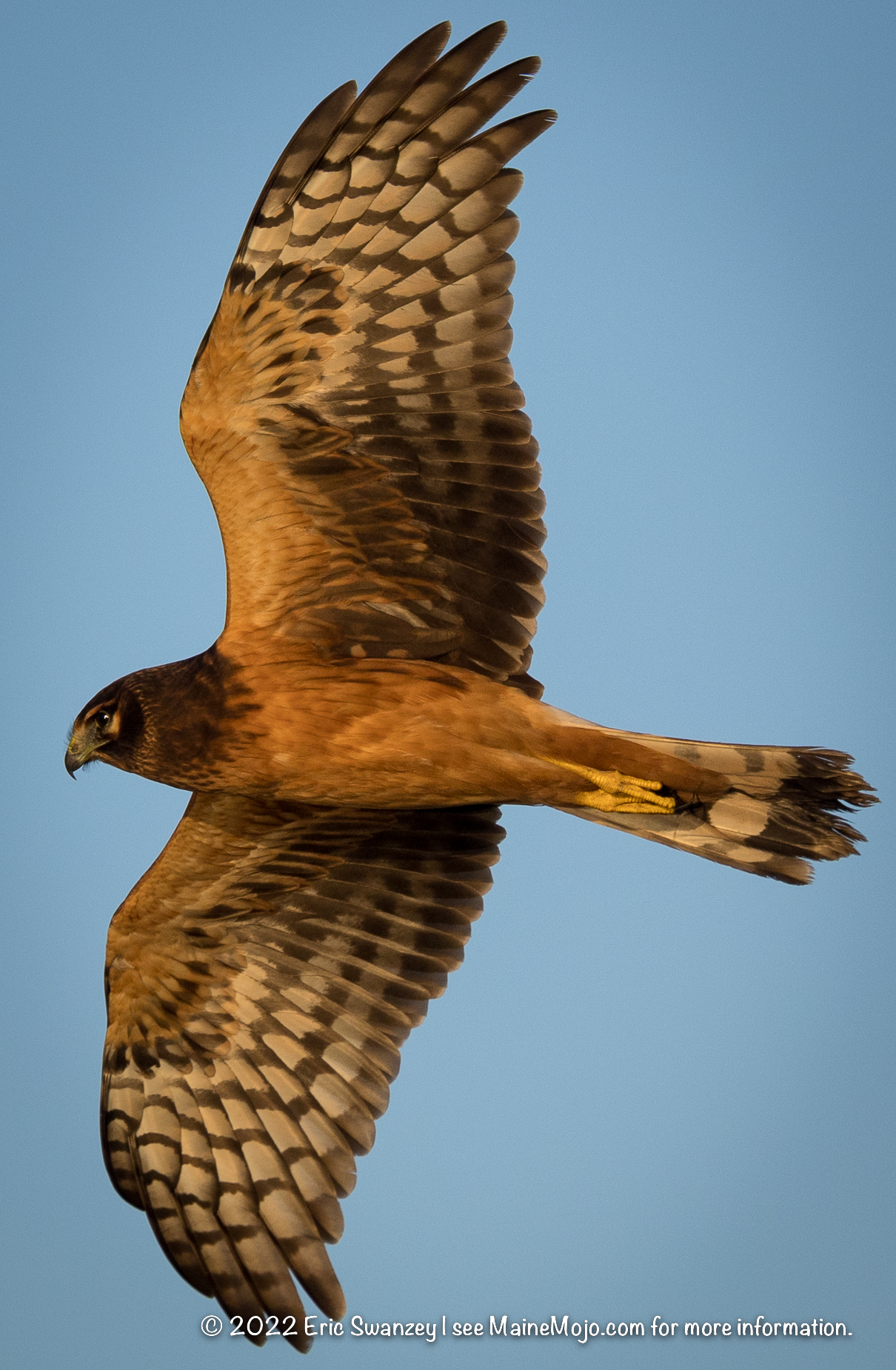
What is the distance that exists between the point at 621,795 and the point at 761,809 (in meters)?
0.63

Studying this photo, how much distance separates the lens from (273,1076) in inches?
279

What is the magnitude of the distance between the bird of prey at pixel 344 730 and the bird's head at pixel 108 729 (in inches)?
0.5

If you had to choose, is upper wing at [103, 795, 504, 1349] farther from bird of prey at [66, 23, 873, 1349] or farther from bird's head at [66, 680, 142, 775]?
bird's head at [66, 680, 142, 775]

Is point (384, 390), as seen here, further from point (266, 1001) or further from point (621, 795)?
point (266, 1001)

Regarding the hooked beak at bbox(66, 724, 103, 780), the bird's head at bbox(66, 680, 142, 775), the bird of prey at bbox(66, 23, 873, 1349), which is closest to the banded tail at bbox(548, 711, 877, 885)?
the bird of prey at bbox(66, 23, 873, 1349)

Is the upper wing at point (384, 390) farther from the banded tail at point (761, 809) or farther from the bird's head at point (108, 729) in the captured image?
the banded tail at point (761, 809)

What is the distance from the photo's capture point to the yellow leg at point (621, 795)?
617 centimetres

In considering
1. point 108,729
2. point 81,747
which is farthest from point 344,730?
point 81,747

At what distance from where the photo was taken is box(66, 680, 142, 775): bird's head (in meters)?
6.16

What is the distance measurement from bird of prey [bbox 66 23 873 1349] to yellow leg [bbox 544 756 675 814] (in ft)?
0.05

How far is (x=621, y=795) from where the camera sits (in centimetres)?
623

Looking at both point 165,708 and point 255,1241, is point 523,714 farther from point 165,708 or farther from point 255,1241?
point 255,1241

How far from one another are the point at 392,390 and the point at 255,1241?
4074mm

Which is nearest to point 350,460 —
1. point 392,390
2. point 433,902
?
point 392,390
